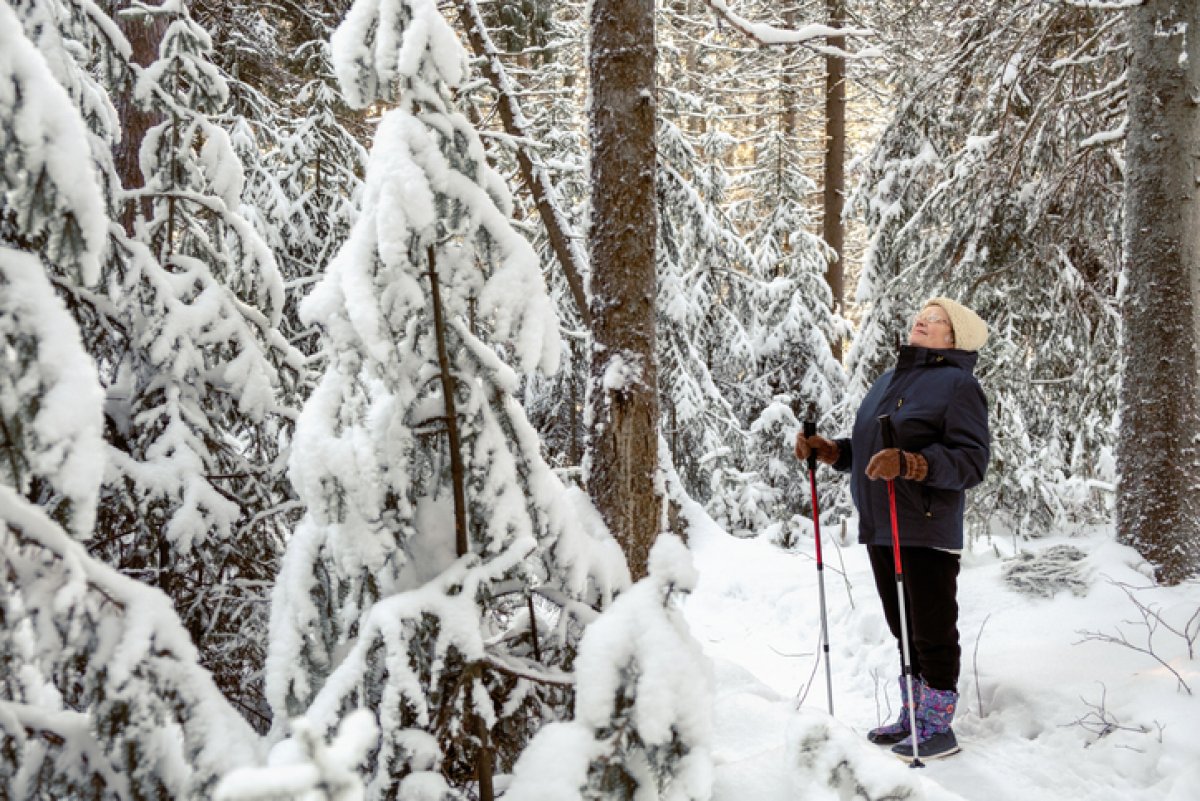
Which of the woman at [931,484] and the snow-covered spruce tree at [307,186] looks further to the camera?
the snow-covered spruce tree at [307,186]

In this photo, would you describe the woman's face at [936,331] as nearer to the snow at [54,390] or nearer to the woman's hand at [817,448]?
the woman's hand at [817,448]

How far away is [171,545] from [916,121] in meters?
9.34

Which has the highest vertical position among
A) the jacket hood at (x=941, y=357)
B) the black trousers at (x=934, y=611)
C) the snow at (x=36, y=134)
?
the snow at (x=36, y=134)

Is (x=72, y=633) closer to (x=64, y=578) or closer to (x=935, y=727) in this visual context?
(x=64, y=578)

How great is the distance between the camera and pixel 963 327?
4453 millimetres

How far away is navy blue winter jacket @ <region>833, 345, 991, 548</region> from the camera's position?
4164 millimetres

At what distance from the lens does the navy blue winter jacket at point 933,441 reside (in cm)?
416

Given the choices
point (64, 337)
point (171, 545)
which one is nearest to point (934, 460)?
point (171, 545)

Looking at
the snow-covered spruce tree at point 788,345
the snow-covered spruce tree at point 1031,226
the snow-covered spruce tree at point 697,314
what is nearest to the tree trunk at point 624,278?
the snow-covered spruce tree at point 1031,226

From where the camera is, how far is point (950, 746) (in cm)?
421

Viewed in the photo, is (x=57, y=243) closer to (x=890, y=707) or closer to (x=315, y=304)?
(x=315, y=304)

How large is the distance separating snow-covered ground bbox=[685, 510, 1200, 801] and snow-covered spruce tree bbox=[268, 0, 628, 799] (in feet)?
2.89

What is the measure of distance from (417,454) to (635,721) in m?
0.96

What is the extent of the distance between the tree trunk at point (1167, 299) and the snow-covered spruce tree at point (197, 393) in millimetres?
5319
